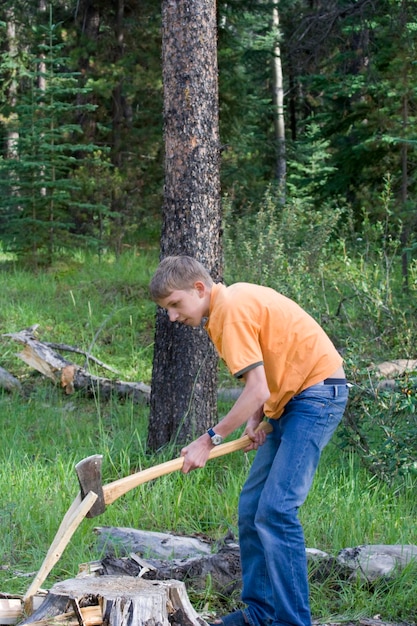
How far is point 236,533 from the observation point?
466 cm

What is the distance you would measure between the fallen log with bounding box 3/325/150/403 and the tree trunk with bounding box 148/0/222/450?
147 cm

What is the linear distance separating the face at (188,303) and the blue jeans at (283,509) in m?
0.61

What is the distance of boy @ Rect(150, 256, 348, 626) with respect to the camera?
348cm

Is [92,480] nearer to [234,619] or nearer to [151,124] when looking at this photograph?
[234,619]

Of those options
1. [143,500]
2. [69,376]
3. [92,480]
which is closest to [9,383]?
[69,376]

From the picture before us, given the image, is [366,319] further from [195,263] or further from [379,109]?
[379,109]

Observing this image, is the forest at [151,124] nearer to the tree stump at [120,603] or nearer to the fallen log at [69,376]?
the fallen log at [69,376]

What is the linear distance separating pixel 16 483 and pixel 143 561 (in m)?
1.57

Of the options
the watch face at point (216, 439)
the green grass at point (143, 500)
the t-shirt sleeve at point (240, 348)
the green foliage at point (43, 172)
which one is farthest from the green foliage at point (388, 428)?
the green foliage at point (43, 172)

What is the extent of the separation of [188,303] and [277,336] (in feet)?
1.42

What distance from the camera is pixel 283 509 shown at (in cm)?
349

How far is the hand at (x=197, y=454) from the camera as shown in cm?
360

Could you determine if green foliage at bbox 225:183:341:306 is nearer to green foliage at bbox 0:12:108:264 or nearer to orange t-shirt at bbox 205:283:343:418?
green foliage at bbox 0:12:108:264

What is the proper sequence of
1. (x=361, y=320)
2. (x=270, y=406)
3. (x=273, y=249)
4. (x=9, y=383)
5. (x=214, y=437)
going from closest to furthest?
(x=214, y=437)
(x=270, y=406)
(x=361, y=320)
(x=9, y=383)
(x=273, y=249)
